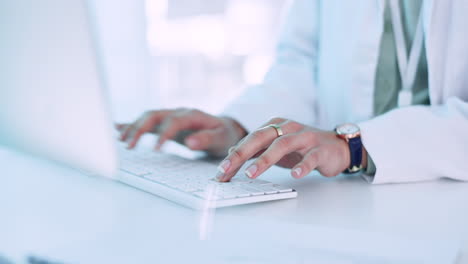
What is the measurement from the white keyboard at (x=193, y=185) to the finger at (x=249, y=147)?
2 centimetres

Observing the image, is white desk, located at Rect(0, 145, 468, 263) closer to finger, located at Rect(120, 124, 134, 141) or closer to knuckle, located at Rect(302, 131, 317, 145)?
knuckle, located at Rect(302, 131, 317, 145)

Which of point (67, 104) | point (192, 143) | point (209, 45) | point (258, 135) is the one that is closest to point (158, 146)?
point (192, 143)

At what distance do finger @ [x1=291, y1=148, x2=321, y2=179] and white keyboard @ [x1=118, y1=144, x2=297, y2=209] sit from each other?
37 millimetres

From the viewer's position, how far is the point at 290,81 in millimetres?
1179

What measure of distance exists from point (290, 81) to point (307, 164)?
1.68 feet

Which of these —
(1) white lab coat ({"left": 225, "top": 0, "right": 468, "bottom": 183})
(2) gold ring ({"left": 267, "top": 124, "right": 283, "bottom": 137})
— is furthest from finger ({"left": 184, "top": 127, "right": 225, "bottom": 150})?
(2) gold ring ({"left": 267, "top": 124, "right": 283, "bottom": 137})

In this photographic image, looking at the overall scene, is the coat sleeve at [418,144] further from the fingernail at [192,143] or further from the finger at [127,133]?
the finger at [127,133]

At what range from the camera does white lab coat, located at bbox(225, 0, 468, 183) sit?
2.51 ft

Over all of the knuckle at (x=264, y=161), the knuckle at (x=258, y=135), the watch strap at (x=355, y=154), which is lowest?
the watch strap at (x=355, y=154)

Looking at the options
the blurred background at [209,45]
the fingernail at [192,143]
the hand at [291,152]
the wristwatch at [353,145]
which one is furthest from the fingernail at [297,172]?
the blurred background at [209,45]

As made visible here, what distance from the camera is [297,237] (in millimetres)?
472

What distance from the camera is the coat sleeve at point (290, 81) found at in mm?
1065

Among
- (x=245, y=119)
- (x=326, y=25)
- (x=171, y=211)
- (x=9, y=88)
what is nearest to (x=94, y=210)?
(x=171, y=211)

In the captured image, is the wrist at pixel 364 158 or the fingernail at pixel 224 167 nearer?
the fingernail at pixel 224 167
